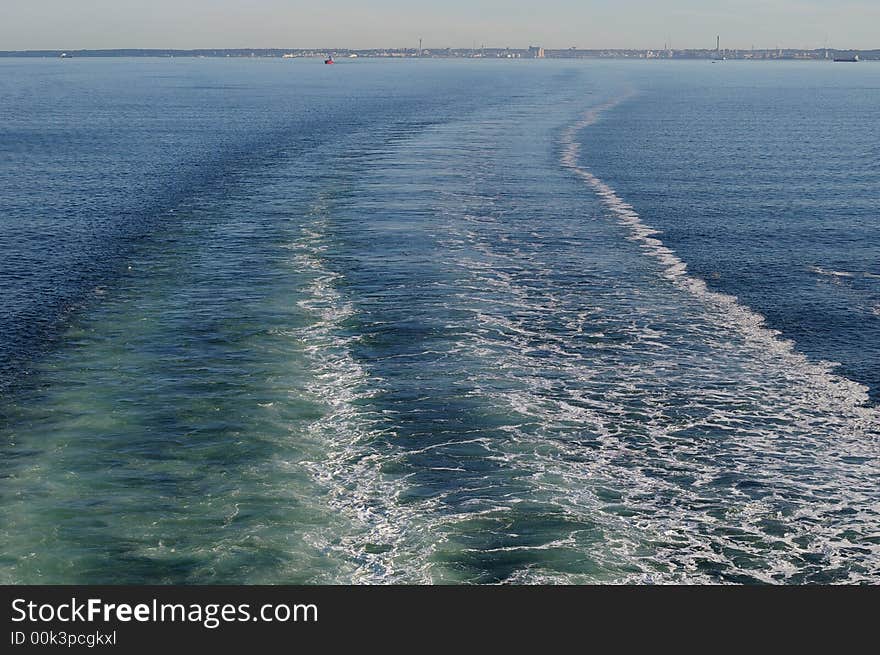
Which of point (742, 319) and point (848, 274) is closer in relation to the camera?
point (742, 319)

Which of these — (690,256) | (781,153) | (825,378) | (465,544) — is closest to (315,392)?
(465,544)

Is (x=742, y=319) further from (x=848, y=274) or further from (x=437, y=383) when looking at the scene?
(x=437, y=383)

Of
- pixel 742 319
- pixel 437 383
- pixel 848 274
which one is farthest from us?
pixel 848 274

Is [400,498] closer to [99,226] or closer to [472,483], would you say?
[472,483]

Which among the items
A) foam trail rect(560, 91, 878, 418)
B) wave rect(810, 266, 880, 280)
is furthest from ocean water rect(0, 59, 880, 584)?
wave rect(810, 266, 880, 280)

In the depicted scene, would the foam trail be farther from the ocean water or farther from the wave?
the wave

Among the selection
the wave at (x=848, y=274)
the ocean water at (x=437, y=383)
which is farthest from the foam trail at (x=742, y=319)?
the wave at (x=848, y=274)

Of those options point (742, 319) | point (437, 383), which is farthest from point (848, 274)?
point (437, 383)
